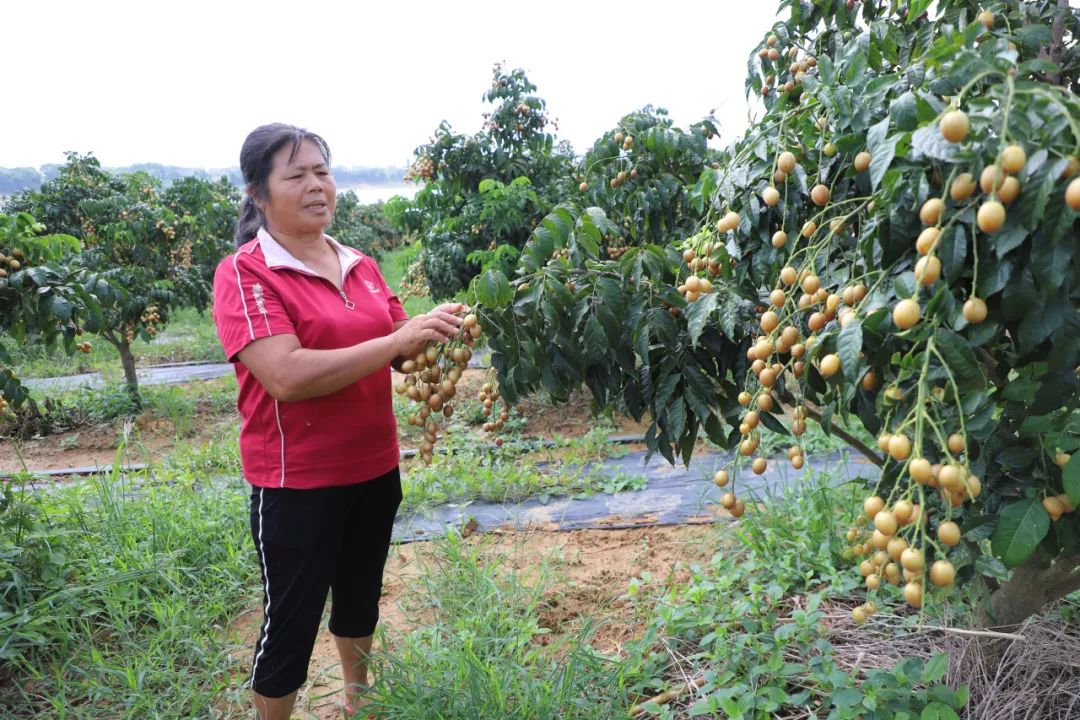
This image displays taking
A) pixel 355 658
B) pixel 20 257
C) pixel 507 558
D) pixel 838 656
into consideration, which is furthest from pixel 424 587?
pixel 20 257

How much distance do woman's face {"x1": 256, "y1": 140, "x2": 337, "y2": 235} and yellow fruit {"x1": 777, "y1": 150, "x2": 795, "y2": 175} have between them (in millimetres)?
1091

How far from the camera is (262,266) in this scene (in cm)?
181

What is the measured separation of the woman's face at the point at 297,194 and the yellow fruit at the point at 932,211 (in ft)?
4.58

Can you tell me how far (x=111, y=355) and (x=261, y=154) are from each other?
8.38 meters

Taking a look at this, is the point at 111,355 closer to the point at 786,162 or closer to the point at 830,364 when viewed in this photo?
the point at 786,162

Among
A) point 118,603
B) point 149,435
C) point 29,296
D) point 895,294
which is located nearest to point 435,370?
point 895,294

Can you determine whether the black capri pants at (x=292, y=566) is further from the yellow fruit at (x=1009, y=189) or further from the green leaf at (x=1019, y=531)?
the yellow fruit at (x=1009, y=189)

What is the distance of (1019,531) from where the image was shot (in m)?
1.30

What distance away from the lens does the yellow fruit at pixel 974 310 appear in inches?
38.5

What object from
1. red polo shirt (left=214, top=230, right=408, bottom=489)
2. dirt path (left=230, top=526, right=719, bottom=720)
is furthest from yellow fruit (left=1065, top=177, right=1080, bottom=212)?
dirt path (left=230, top=526, right=719, bottom=720)

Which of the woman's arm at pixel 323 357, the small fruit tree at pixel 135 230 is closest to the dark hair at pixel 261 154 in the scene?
the woman's arm at pixel 323 357

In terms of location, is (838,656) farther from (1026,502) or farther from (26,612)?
(26,612)

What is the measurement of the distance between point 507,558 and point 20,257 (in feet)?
7.77

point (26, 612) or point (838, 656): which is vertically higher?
point (26, 612)
